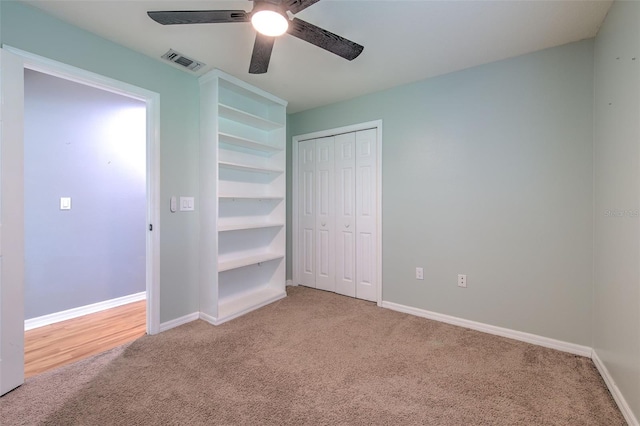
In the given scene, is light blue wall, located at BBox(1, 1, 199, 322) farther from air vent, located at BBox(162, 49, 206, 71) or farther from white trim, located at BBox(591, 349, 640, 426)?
white trim, located at BBox(591, 349, 640, 426)

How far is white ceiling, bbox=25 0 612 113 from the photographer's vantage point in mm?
1771

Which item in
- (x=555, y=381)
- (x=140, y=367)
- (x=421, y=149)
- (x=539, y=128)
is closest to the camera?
(x=555, y=381)

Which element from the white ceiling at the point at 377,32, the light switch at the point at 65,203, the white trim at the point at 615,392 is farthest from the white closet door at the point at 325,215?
the light switch at the point at 65,203

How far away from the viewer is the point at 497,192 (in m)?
2.42

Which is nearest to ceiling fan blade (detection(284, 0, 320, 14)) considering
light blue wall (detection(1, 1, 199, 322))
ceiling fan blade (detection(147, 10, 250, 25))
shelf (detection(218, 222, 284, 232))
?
ceiling fan blade (detection(147, 10, 250, 25))

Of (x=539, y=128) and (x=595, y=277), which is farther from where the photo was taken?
(x=539, y=128)

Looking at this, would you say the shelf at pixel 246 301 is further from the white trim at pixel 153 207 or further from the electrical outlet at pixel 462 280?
the electrical outlet at pixel 462 280

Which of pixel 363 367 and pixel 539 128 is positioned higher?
pixel 539 128

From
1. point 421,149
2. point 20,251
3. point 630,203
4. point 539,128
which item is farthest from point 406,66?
point 20,251

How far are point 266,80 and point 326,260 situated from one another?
2.12m

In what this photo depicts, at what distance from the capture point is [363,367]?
1938 millimetres

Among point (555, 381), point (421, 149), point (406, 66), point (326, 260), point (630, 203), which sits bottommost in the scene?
point (555, 381)

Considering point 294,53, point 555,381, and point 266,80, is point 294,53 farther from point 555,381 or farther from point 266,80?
point 555,381

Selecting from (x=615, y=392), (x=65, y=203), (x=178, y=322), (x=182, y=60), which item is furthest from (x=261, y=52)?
(x=615, y=392)
